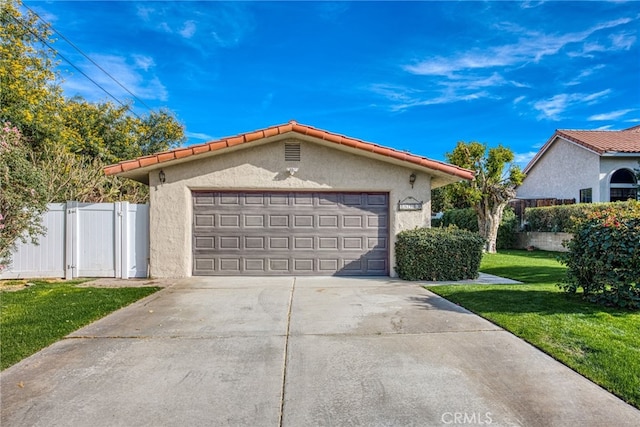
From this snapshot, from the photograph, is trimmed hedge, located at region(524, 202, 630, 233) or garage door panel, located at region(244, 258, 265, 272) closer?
garage door panel, located at region(244, 258, 265, 272)

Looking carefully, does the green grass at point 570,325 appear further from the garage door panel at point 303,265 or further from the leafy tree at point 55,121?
the leafy tree at point 55,121

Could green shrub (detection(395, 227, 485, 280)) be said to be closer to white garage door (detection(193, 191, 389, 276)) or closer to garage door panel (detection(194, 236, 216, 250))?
white garage door (detection(193, 191, 389, 276))

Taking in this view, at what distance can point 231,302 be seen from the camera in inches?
248

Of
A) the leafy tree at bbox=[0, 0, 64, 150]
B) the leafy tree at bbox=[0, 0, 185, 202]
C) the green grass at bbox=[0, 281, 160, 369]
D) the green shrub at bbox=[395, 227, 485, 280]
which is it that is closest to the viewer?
the green grass at bbox=[0, 281, 160, 369]

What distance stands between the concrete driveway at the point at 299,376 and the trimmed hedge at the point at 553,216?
1184 cm

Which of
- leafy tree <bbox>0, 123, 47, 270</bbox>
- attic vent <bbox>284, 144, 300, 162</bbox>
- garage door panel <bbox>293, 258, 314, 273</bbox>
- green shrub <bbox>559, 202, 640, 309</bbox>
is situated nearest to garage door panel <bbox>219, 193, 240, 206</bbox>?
attic vent <bbox>284, 144, 300, 162</bbox>

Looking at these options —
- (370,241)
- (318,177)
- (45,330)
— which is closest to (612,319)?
(370,241)

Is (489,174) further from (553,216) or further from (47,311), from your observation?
(47,311)

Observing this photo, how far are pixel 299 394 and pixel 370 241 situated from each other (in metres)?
6.61

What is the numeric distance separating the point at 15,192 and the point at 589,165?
2252 centimetres

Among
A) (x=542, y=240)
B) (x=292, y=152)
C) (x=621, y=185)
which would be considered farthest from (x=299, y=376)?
(x=621, y=185)

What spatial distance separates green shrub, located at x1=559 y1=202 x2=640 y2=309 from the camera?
5.17 m

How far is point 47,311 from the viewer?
5.54 metres

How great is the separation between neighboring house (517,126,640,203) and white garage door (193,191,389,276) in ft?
43.0
